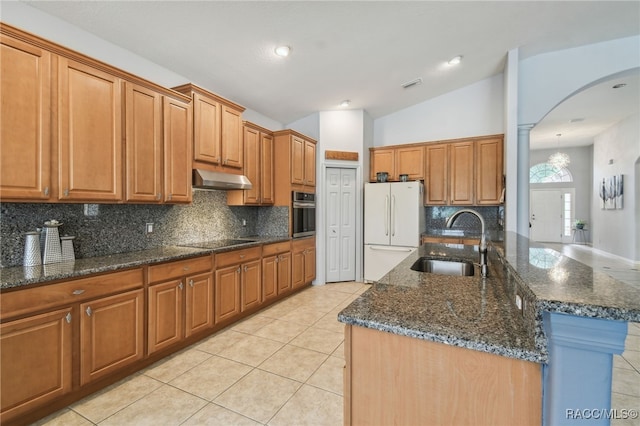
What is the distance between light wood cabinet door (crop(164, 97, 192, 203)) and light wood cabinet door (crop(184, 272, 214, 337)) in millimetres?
805

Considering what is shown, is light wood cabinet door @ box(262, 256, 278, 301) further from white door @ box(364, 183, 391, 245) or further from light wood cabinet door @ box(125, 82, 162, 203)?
white door @ box(364, 183, 391, 245)

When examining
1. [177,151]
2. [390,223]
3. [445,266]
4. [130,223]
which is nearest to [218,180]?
[177,151]

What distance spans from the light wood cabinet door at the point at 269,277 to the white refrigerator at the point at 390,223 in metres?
1.76

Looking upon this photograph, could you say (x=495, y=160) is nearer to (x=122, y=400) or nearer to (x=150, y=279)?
(x=150, y=279)

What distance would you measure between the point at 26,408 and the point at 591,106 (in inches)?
357

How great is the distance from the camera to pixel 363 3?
2.52 meters

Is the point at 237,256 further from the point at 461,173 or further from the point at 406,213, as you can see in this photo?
the point at 461,173

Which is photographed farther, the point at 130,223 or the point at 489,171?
the point at 489,171

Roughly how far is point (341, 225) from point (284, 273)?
1434 millimetres

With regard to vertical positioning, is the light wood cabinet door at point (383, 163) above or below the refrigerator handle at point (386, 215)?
above

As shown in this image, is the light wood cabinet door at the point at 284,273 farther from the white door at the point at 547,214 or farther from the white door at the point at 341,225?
the white door at the point at 547,214

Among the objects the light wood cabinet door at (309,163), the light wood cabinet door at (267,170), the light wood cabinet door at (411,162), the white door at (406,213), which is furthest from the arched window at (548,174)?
the light wood cabinet door at (267,170)

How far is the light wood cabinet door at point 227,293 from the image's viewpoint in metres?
2.91

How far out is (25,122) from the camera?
1793 millimetres
